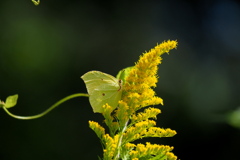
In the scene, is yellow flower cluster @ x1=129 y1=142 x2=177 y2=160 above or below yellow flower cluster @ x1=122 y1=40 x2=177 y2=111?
below

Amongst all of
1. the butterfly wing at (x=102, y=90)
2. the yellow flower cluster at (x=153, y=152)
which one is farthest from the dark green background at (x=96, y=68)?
the yellow flower cluster at (x=153, y=152)

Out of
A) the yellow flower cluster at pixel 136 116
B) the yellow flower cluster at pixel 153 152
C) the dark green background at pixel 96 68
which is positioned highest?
the dark green background at pixel 96 68

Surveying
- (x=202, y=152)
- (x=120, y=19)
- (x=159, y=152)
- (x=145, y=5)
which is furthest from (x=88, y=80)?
(x=145, y=5)

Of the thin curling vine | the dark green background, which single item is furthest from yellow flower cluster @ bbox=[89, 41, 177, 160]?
the dark green background

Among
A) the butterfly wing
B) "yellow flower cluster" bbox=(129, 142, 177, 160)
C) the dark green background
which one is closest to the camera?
"yellow flower cluster" bbox=(129, 142, 177, 160)

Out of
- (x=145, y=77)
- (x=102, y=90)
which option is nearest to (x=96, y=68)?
(x=102, y=90)

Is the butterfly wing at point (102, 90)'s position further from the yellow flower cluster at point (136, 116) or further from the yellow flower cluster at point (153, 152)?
the yellow flower cluster at point (153, 152)

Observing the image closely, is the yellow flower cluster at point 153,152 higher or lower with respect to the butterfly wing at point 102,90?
lower

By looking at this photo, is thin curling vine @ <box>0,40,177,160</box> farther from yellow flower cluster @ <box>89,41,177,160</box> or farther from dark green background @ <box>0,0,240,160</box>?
dark green background @ <box>0,0,240,160</box>

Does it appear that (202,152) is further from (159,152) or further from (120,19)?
(159,152)
